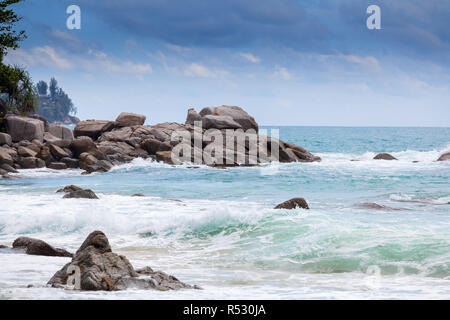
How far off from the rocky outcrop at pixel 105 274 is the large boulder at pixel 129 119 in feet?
121

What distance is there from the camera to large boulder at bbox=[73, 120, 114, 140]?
44062mm

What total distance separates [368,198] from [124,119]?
27645 millimetres

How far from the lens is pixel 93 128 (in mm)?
44406

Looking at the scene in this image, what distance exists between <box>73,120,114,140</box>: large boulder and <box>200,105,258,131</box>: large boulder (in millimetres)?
7794

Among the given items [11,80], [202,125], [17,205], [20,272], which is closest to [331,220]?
[20,272]

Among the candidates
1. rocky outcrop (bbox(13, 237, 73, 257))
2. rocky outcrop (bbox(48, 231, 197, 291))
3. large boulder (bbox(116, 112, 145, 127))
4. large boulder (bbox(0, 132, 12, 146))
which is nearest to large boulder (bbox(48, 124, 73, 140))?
large boulder (bbox(116, 112, 145, 127))

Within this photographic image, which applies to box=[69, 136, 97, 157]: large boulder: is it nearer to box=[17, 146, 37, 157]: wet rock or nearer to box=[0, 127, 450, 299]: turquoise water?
box=[17, 146, 37, 157]: wet rock

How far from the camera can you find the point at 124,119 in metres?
44.8

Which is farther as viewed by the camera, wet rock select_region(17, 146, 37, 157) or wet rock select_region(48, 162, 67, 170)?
wet rock select_region(17, 146, 37, 157)

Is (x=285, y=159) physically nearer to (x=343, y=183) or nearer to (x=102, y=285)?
(x=343, y=183)

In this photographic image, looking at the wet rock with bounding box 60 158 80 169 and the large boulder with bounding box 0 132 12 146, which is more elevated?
the large boulder with bounding box 0 132 12 146

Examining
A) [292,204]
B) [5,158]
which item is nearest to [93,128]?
[5,158]

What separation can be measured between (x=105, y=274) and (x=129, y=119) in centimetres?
3806

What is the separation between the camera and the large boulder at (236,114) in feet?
149
